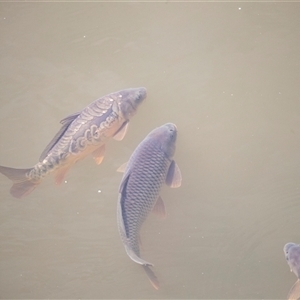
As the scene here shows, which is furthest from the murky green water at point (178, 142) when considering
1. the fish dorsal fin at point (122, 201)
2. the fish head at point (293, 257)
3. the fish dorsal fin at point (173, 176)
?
the fish dorsal fin at point (122, 201)

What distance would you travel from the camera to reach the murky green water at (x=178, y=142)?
2398 mm

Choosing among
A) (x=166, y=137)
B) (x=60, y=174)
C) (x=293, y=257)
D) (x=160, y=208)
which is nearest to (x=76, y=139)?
(x=60, y=174)

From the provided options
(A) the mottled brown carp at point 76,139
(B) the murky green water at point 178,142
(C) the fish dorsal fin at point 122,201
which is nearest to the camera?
(C) the fish dorsal fin at point 122,201

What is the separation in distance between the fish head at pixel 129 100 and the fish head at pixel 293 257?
1296 mm

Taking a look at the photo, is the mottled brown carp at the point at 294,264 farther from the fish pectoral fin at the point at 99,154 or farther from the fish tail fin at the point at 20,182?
the fish tail fin at the point at 20,182

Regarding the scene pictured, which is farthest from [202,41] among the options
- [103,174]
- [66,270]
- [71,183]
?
[66,270]

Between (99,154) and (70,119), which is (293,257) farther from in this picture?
(70,119)

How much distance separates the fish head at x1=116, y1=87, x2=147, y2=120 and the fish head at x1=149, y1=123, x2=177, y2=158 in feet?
0.64

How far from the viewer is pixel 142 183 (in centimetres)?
204

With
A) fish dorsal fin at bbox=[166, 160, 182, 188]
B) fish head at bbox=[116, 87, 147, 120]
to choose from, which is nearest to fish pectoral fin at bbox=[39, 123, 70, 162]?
fish head at bbox=[116, 87, 147, 120]

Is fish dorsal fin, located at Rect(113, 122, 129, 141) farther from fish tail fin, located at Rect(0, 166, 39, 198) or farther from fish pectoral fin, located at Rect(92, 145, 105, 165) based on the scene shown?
fish tail fin, located at Rect(0, 166, 39, 198)

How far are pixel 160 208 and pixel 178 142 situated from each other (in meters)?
0.46

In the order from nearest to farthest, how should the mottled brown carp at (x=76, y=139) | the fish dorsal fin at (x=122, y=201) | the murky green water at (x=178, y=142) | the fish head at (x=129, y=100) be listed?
the fish dorsal fin at (x=122, y=201) < the mottled brown carp at (x=76, y=139) < the fish head at (x=129, y=100) < the murky green water at (x=178, y=142)

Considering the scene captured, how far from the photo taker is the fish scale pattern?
6.68ft
